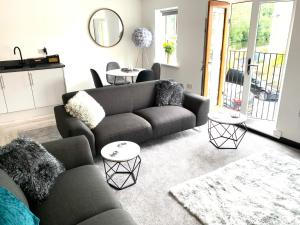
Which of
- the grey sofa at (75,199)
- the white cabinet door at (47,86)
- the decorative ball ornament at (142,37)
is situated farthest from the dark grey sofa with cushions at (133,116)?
the decorative ball ornament at (142,37)

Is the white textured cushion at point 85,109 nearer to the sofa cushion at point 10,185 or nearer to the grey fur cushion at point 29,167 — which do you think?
the grey fur cushion at point 29,167

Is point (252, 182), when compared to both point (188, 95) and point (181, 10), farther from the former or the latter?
point (181, 10)

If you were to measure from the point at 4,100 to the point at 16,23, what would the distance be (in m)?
1.58

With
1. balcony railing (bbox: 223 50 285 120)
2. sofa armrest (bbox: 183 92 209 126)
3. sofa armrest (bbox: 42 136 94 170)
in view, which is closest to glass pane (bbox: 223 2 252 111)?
balcony railing (bbox: 223 50 285 120)

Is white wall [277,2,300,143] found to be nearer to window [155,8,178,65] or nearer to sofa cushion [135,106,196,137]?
sofa cushion [135,106,196,137]

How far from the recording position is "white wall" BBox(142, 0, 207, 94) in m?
4.25

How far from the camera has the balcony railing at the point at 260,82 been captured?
3.66m

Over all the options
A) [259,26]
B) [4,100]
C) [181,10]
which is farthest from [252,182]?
[4,100]

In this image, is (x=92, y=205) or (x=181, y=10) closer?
(x=92, y=205)

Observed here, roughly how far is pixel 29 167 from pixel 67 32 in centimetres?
415

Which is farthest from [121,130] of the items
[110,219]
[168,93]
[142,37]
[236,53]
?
[142,37]

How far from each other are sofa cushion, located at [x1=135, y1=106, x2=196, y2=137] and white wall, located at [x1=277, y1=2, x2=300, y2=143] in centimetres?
121

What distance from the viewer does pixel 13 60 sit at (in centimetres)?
452

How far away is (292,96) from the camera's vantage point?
2.99 m
